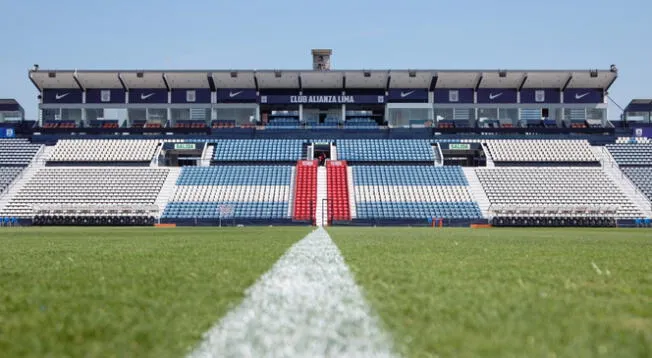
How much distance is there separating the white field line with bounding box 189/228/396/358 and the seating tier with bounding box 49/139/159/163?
1656 inches

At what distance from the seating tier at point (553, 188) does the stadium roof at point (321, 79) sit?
8.58 m

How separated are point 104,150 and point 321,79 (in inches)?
635

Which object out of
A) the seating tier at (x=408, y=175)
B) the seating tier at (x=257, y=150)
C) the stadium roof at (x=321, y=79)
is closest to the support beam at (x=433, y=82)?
the stadium roof at (x=321, y=79)

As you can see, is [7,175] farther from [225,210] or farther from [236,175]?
[225,210]

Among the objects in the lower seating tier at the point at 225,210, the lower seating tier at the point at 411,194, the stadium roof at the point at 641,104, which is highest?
the stadium roof at the point at 641,104

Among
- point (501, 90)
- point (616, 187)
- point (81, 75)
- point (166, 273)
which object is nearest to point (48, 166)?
point (81, 75)

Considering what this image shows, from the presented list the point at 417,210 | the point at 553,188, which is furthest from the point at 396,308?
the point at 553,188

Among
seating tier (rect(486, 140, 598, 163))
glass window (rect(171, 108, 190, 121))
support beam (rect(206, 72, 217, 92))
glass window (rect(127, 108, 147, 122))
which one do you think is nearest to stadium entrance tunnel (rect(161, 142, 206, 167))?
glass window (rect(171, 108, 190, 121))

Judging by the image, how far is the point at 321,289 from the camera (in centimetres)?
352

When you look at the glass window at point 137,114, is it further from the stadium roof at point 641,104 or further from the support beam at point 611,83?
the stadium roof at point 641,104

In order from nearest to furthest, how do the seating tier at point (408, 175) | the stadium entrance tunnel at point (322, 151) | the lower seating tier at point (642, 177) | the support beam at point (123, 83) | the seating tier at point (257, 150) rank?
the lower seating tier at point (642, 177), the seating tier at point (408, 175), the seating tier at point (257, 150), the stadium entrance tunnel at point (322, 151), the support beam at point (123, 83)

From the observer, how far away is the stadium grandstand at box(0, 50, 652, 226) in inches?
1463

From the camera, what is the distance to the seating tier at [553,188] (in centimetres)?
3825

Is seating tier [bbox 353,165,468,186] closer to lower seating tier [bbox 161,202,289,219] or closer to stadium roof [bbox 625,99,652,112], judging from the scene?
lower seating tier [bbox 161,202,289,219]
